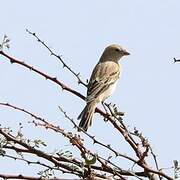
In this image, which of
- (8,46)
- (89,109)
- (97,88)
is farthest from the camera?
(97,88)

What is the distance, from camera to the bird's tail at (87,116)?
5688 mm

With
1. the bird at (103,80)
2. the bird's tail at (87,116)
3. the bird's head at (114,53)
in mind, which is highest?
the bird's head at (114,53)

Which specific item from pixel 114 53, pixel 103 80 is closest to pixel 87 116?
pixel 103 80

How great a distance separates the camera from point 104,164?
301 cm

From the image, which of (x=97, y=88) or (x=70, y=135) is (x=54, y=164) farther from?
(x=97, y=88)

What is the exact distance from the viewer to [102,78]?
8477 mm

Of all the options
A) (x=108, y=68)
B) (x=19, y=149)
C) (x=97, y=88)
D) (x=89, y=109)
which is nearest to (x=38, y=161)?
(x=19, y=149)

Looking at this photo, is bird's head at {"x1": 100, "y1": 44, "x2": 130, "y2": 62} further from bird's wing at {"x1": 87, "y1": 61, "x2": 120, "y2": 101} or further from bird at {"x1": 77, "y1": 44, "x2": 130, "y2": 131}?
bird's wing at {"x1": 87, "y1": 61, "x2": 120, "y2": 101}

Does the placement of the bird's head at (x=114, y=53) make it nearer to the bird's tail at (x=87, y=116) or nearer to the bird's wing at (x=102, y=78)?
the bird's wing at (x=102, y=78)

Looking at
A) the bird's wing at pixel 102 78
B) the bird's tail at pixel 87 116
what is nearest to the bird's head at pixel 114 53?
the bird's wing at pixel 102 78

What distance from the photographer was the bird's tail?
5.69 m

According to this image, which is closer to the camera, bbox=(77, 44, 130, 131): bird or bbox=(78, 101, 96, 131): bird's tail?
bbox=(78, 101, 96, 131): bird's tail

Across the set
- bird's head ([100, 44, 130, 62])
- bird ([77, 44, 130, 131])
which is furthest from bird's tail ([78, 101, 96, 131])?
bird's head ([100, 44, 130, 62])

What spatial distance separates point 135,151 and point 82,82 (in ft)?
4.06
